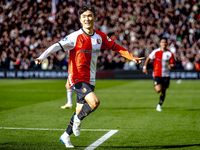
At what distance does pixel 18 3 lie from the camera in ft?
107

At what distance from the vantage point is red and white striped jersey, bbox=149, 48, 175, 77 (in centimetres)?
1077

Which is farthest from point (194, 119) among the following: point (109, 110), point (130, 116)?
point (109, 110)

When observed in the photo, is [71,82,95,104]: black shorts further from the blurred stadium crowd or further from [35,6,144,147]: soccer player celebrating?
the blurred stadium crowd

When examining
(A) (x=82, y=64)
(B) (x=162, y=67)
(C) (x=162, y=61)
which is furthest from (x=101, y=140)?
(C) (x=162, y=61)

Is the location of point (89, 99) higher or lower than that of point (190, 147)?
higher

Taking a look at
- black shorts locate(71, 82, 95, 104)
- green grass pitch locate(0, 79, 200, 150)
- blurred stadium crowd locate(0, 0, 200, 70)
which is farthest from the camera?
blurred stadium crowd locate(0, 0, 200, 70)

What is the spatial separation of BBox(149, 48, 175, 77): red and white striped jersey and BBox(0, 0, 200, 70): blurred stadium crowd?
14610 millimetres

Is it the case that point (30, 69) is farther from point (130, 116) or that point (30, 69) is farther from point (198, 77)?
point (130, 116)

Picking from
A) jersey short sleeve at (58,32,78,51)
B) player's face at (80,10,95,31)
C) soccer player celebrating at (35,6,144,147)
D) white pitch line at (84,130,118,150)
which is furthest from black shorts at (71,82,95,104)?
player's face at (80,10,95,31)

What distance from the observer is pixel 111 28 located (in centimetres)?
2858

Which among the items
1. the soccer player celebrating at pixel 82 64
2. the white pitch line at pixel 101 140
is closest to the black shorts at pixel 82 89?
the soccer player celebrating at pixel 82 64

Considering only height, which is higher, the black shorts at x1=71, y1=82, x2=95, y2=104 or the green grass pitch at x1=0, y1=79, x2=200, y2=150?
the black shorts at x1=71, y1=82, x2=95, y2=104

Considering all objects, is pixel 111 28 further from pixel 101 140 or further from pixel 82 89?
pixel 82 89

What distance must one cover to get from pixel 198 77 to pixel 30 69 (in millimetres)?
13935
